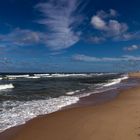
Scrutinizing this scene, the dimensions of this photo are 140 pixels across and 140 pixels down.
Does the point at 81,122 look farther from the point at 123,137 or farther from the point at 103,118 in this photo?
the point at 123,137

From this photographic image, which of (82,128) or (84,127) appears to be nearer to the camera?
(82,128)

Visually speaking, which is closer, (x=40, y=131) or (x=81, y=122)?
(x=40, y=131)

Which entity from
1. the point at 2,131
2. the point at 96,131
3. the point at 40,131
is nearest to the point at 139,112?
the point at 96,131

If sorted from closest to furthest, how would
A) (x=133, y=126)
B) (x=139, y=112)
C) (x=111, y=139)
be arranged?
(x=111, y=139) → (x=133, y=126) → (x=139, y=112)

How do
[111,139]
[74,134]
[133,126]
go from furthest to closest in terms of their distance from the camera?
[133,126], [74,134], [111,139]

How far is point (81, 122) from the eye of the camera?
9711mm

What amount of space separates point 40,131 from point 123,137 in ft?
9.25

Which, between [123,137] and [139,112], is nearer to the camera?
[123,137]

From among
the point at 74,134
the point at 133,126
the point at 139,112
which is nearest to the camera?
the point at 74,134

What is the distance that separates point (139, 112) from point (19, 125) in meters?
5.02

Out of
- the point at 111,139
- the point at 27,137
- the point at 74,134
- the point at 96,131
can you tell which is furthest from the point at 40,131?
the point at 111,139

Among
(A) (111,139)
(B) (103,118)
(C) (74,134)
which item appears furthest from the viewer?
(B) (103,118)

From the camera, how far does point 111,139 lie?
7.27 meters

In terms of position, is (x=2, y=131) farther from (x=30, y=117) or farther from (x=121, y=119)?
(x=121, y=119)
